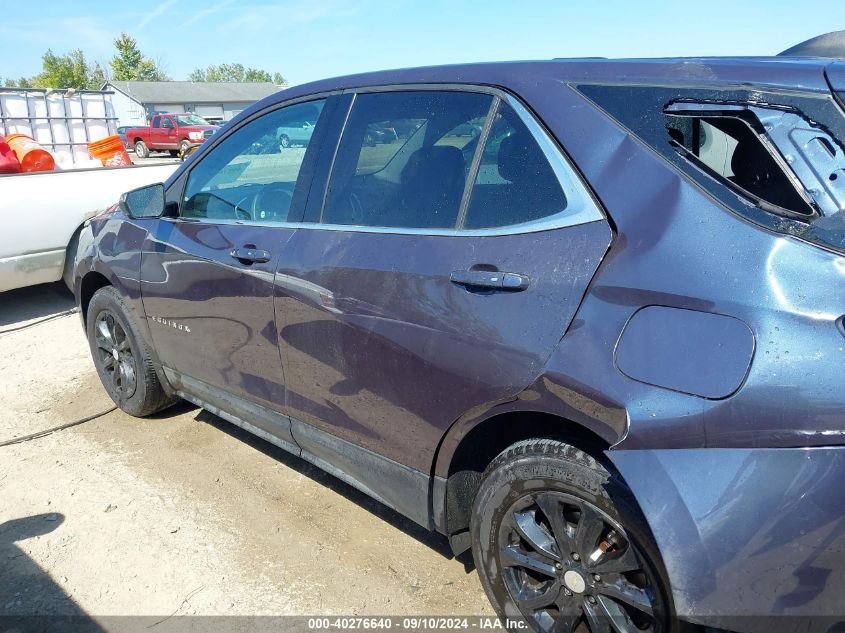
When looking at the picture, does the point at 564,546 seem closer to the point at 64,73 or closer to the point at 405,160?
the point at 405,160

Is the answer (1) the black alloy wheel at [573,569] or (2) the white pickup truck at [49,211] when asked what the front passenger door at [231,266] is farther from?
(2) the white pickup truck at [49,211]

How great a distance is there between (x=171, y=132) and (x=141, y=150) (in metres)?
3.43

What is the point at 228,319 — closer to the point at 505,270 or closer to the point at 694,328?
the point at 505,270

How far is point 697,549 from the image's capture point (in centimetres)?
166

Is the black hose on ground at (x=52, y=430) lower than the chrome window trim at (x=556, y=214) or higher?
lower

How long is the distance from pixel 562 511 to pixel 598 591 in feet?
0.80

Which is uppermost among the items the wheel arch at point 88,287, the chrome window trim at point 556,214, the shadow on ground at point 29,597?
the chrome window trim at point 556,214

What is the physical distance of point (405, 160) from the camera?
102 inches

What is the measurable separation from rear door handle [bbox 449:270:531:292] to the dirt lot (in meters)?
1.28

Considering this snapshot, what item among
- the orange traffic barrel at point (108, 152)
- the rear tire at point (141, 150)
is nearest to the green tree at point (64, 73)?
the rear tire at point (141, 150)

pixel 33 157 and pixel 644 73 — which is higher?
pixel 644 73

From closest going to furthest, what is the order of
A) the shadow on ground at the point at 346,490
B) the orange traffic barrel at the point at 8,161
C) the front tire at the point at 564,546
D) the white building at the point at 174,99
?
the front tire at the point at 564,546, the shadow on ground at the point at 346,490, the orange traffic barrel at the point at 8,161, the white building at the point at 174,99

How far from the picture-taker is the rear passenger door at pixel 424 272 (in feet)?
6.56

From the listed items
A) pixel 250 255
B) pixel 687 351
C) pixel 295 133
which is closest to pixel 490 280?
pixel 687 351
